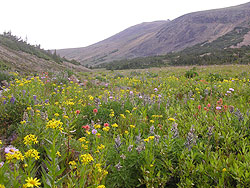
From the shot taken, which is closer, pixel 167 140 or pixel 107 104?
pixel 167 140

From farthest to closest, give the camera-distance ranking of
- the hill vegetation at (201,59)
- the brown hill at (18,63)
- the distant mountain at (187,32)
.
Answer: the distant mountain at (187,32), the hill vegetation at (201,59), the brown hill at (18,63)

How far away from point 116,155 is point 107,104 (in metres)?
1.93

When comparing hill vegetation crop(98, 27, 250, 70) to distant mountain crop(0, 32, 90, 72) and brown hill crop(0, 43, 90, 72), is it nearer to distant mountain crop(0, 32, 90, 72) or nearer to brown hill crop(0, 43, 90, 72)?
distant mountain crop(0, 32, 90, 72)

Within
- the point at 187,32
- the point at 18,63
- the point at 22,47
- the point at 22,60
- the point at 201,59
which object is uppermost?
the point at 187,32

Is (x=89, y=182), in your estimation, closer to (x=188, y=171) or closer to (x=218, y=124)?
(x=188, y=171)

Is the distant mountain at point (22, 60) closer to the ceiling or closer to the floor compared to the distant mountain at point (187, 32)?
closer to the floor

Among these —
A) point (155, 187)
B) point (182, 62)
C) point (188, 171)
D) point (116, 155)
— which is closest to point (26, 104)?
point (116, 155)

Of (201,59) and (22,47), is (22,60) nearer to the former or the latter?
(22,47)

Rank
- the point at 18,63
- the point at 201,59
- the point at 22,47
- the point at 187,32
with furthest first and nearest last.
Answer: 1. the point at 187,32
2. the point at 201,59
3. the point at 22,47
4. the point at 18,63

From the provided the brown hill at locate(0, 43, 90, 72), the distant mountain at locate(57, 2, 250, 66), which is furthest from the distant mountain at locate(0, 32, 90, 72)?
the distant mountain at locate(57, 2, 250, 66)

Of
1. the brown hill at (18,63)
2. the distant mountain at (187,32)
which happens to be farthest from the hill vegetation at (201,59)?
the distant mountain at (187,32)

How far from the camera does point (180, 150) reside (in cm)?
239

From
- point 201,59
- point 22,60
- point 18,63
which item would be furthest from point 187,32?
point 18,63

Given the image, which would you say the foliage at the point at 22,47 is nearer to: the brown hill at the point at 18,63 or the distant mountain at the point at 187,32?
the brown hill at the point at 18,63
